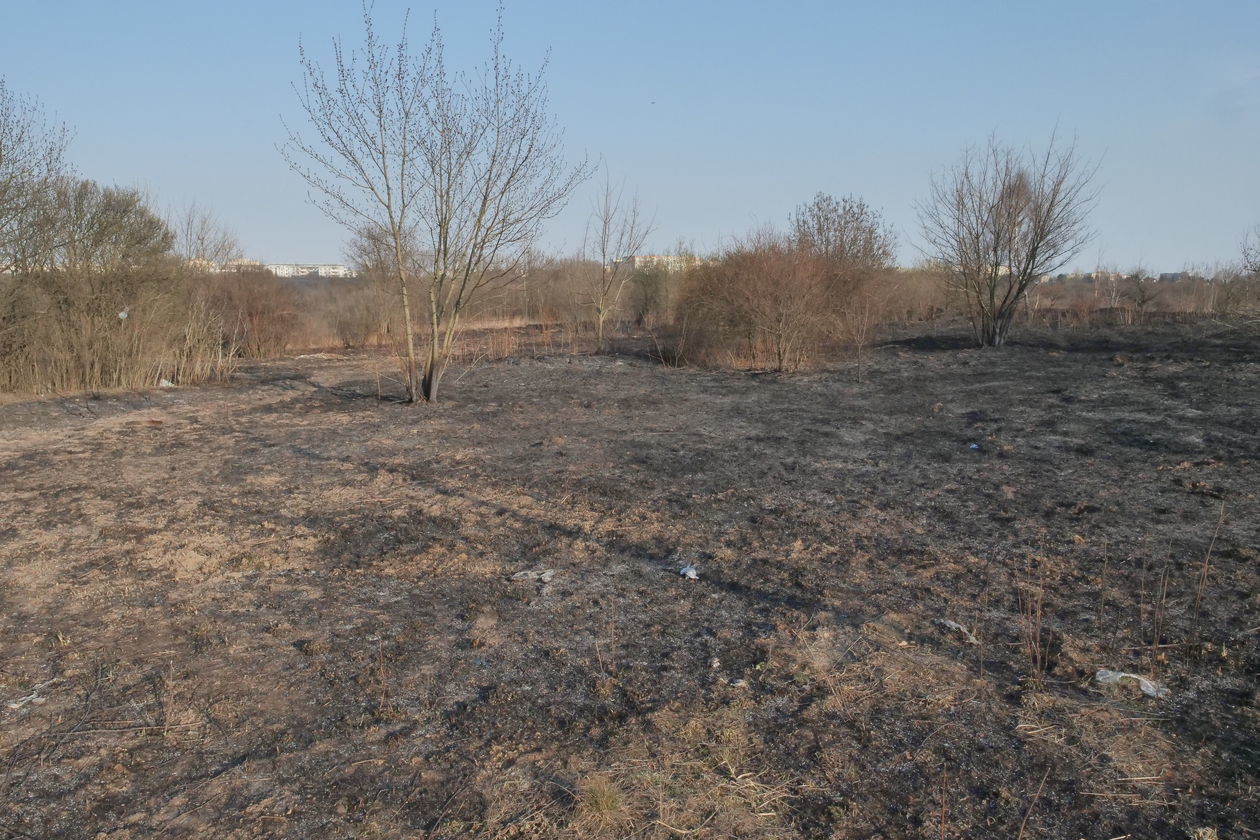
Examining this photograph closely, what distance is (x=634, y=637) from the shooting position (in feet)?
13.0

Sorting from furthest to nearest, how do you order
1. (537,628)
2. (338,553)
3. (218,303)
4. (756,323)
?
(218,303), (756,323), (338,553), (537,628)

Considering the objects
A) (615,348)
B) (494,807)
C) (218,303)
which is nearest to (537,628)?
(494,807)

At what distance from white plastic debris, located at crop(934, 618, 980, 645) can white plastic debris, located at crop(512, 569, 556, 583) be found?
2115 mm

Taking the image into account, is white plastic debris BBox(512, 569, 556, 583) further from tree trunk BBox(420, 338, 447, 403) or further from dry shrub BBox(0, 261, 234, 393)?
dry shrub BBox(0, 261, 234, 393)

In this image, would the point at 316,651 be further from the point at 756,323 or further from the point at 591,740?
the point at 756,323

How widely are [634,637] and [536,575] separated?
108 cm

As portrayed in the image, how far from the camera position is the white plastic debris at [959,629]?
387 cm

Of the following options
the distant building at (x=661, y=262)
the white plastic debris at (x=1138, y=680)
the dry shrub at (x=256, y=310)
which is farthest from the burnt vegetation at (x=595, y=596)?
the distant building at (x=661, y=262)

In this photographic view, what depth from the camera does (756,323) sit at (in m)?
15.4

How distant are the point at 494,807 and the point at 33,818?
1417 mm

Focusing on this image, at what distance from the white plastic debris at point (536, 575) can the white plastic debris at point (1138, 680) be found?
2.77 meters

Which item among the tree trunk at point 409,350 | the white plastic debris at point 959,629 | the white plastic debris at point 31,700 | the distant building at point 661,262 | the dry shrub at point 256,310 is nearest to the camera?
the white plastic debris at point 31,700

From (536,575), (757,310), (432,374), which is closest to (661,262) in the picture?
(757,310)

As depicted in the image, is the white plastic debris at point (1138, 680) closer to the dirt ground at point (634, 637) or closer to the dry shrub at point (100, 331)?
the dirt ground at point (634, 637)
